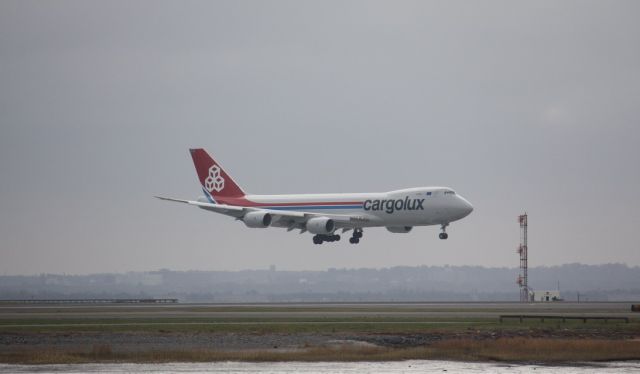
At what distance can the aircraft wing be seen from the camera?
108500 mm

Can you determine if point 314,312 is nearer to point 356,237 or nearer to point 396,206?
point 396,206

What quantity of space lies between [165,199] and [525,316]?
178 feet

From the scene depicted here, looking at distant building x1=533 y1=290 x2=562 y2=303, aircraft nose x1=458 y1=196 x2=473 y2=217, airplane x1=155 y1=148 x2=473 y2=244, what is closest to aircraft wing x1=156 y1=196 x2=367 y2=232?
airplane x1=155 y1=148 x2=473 y2=244

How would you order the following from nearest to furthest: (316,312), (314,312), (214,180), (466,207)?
(316,312) < (314,312) < (466,207) < (214,180)

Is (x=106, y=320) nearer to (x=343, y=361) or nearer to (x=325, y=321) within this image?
(x=325, y=321)

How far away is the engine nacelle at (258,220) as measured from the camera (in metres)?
112

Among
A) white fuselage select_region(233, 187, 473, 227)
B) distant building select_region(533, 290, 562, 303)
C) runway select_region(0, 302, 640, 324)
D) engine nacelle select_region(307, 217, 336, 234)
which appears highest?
white fuselage select_region(233, 187, 473, 227)

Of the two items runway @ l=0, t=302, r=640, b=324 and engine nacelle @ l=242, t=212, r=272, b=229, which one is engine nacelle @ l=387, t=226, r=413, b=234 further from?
runway @ l=0, t=302, r=640, b=324

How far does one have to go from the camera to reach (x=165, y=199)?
372ft

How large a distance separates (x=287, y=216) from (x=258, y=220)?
3.26 metres

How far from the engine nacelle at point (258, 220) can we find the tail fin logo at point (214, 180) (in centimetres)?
1326

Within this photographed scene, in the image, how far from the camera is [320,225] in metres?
107

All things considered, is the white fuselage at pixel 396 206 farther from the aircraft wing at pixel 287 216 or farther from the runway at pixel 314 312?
the runway at pixel 314 312

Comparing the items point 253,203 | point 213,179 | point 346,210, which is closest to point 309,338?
point 346,210
